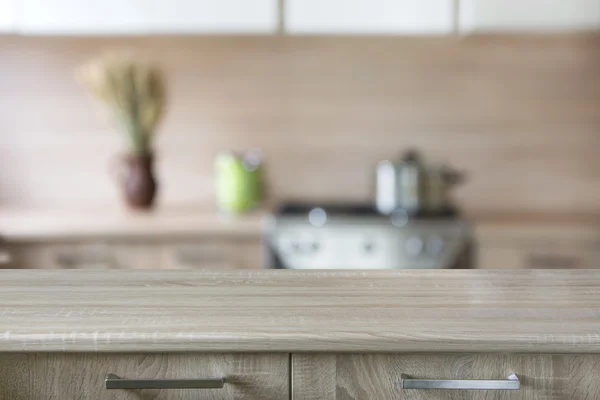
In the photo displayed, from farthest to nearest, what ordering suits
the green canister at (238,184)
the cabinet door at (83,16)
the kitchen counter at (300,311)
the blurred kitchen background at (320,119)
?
1. the blurred kitchen background at (320,119)
2. the green canister at (238,184)
3. the cabinet door at (83,16)
4. the kitchen counter at (300,311)

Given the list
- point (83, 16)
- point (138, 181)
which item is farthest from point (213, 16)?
point (138, 181)

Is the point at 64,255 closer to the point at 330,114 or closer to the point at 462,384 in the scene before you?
the point at 330,114

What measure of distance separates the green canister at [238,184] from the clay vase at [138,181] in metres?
0.31

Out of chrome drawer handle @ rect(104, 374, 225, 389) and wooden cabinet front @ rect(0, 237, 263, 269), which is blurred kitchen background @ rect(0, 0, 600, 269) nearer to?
wooden cabinet front @ rect(0, 237, 263, 269)

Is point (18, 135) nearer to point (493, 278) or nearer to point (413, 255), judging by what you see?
point (413, 255)

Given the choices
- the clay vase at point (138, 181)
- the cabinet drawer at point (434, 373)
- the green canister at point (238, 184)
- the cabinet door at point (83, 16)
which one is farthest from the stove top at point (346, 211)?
the cabinet drawer at point (434, 373)

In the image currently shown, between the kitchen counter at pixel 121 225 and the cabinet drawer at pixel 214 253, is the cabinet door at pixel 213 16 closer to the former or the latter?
the kitchen counter at pixel 121 225

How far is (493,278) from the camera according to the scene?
48.1 inches

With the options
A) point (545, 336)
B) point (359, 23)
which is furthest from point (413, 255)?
point (545, 336)

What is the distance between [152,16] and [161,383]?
2.28 m

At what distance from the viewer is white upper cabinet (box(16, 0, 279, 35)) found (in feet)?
9.48

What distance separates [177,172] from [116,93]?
1.62 feet

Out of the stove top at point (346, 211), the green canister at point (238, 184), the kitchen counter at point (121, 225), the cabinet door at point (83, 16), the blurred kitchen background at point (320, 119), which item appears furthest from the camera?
the blurred kitchen background at point (320, 119)

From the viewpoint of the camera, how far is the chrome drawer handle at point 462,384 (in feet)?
3.02
